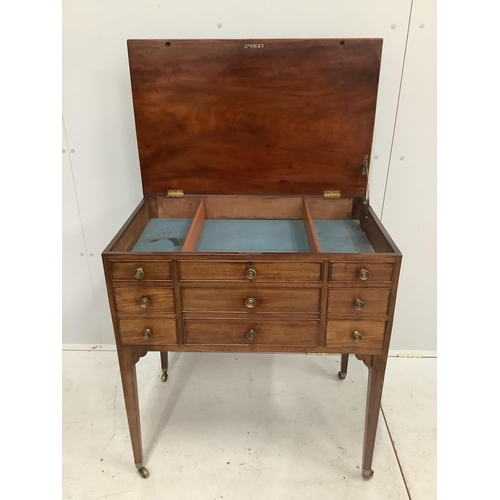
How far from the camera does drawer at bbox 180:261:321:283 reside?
1.20m

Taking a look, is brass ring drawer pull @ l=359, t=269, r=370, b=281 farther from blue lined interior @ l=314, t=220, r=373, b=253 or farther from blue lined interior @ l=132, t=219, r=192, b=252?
blue lined interior @ l=132, t=219, r=192, b=252

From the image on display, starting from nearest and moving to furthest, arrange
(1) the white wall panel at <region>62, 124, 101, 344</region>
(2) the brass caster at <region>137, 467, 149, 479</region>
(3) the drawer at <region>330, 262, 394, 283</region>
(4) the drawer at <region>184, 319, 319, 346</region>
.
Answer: (3) the drawer at <region>330, 262, 394, 283</region> < (4) the drawer at <region>184, 319, 319, 346</region> < (2) the brass caster at <region>137, 467, 149, 479</region> < (1) the white wall panel at <region>62, 124, 101, 344</region>

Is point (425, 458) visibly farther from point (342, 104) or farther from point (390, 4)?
point (390, 4)

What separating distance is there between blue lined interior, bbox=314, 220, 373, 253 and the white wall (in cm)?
37

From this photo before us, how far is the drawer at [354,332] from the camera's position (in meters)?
1.27

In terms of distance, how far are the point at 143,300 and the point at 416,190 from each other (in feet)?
4.18

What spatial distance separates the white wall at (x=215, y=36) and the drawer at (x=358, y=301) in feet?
2.42

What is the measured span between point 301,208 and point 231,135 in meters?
0.39

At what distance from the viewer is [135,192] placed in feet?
6.13

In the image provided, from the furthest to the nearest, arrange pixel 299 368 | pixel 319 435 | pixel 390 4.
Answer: pixel 299 368, pixel 319 435, pixel 390 4

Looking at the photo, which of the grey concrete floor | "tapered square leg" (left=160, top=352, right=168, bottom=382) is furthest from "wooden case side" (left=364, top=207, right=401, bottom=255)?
"tapered square leg" (left=160, top=352, right=168, bottom=382)

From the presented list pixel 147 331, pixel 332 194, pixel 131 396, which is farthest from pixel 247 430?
pixel 332 194

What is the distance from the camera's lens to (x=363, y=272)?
46.6 inches

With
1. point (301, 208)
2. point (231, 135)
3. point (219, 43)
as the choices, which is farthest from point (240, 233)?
point (219, 43)
